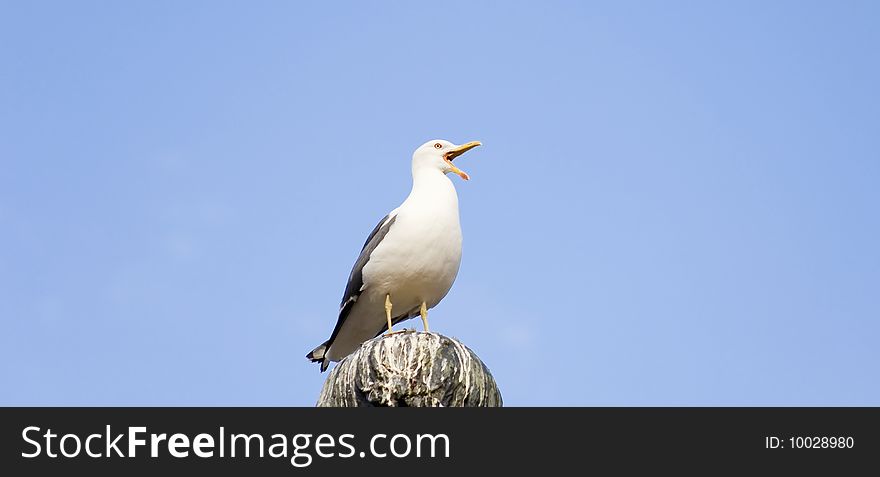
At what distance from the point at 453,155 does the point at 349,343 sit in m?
2.28

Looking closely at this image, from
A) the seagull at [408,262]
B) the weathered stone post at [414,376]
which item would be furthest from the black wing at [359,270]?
the weathered stone post at [414,376]

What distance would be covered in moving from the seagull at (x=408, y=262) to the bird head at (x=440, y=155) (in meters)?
0.01

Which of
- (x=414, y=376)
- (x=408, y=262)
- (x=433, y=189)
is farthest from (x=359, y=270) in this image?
(x=414, y=376)

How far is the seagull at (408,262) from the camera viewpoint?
1248 cm

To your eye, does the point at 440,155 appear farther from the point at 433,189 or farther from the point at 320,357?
the point at 320,357

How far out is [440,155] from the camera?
13375 millimetres

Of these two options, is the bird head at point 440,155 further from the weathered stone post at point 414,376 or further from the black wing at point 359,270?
the weathered stone post at point 414,376

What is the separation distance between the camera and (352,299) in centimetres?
1295

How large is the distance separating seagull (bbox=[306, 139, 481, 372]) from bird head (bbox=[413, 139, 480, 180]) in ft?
0.03

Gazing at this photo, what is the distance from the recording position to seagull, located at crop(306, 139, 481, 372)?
1248 centimetres

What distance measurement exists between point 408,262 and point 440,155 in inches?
57.7
